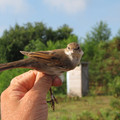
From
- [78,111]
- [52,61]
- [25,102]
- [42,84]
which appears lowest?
[78,111]

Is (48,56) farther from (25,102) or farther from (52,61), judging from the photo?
(25,102)

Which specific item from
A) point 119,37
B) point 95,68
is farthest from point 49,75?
point 119,37

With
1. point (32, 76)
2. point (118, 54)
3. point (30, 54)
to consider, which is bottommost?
point (32, 76)

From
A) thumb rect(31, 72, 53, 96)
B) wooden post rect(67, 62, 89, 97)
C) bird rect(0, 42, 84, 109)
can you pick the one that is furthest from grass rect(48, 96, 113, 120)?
thumb rect(31, 72, 53, 96)

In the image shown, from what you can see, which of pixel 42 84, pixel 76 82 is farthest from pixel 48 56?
pixel 76 82

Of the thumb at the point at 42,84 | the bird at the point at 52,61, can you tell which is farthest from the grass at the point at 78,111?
the thumb at the point at 42,84

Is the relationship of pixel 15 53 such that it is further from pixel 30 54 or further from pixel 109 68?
pixel 109 68

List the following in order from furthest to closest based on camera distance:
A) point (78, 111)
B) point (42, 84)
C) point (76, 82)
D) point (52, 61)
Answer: point (76, 82) → point (78, 111) → point (52, 61) → point (42, 84)

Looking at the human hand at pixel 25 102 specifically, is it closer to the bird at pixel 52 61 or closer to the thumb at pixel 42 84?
the thumb at pixel 42 84

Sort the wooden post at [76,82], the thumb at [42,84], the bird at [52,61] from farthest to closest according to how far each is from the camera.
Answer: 1. the wooden post at [76,82]
2. the bird at [52,61]
3. the thumb at [42,84]
